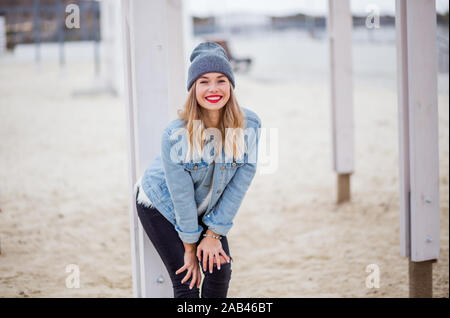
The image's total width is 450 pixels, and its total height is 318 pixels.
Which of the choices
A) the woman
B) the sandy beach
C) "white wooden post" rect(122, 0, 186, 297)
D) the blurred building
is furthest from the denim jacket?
the blurred building

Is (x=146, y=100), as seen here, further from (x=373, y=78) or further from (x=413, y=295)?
(x=373, y=78)

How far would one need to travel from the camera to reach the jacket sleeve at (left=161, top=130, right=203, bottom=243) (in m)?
1.83

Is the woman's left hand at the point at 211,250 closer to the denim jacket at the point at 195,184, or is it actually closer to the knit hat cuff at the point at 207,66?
the denim jacket at the point at 195,184

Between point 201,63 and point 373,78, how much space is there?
830cm

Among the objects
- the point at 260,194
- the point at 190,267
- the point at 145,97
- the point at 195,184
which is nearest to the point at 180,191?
the point at 195,184

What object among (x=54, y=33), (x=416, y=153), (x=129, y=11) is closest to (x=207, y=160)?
(x=129, y=11)

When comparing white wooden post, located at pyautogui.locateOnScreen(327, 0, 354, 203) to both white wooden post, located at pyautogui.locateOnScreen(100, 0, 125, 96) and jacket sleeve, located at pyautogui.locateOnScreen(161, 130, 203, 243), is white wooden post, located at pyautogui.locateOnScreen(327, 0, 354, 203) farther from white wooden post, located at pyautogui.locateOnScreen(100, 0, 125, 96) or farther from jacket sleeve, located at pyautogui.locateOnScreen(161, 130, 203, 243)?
white wooden post, located at pyautogui.locateOnScreen(100, 0, 125, 96)

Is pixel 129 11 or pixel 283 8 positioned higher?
pixel 283 8

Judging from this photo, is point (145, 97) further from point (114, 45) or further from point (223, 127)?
point (114, 45)

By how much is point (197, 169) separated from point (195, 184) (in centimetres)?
8

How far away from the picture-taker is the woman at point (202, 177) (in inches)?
72.8

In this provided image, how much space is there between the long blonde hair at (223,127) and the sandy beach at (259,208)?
4.25 feet

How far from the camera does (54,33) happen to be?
22125mm

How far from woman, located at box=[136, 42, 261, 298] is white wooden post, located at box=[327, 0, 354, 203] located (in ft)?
8.25
